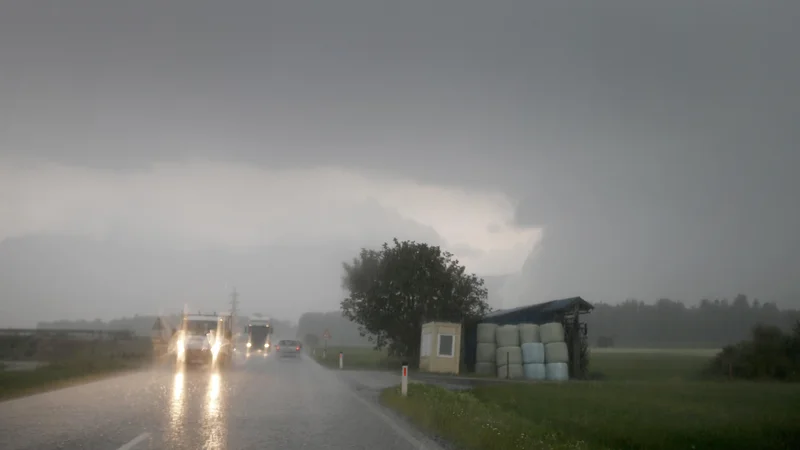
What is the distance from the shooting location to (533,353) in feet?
121

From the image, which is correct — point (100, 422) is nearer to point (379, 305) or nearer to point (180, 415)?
point (180, 415)

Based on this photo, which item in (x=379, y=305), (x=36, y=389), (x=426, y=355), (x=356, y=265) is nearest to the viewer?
(x=36, y=389)

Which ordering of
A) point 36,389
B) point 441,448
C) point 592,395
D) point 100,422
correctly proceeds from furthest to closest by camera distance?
point 592,395 → point 36,389 → point 100,422 → point 441,448

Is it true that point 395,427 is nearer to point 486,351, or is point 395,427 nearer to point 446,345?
point 446,345

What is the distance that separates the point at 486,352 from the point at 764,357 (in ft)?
53.6

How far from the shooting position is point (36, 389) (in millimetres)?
21938

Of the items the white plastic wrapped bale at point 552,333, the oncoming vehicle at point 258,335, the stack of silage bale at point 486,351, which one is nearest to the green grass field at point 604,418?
the white plastic wrapped bale at point 552,333

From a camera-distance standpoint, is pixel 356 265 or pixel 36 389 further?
pixel 356 265

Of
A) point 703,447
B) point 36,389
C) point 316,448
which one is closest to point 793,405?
point 703,447

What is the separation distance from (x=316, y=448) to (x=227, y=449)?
142cm

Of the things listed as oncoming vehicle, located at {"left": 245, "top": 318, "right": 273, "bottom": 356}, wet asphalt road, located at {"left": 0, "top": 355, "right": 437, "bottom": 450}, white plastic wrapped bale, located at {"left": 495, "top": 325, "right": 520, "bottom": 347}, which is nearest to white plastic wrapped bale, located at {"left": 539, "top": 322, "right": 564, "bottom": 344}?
white plastic wrapped bale, located at {"left": 495, "top": 325, "right": 520, "bottom": 347}

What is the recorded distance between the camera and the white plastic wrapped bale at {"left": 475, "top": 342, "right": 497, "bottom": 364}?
131 feet

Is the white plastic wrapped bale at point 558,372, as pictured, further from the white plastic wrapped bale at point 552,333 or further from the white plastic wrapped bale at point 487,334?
the white plastic wrapped bale at point 487,334

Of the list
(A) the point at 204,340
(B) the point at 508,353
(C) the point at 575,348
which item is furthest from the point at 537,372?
(A) the point at 204,340
